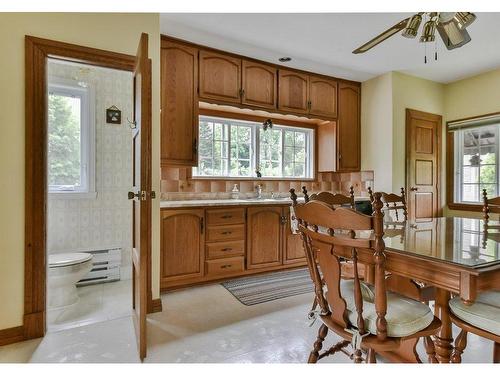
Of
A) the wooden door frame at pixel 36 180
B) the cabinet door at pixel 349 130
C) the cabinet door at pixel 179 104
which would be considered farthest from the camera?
the cabinet door at pixel 349 130

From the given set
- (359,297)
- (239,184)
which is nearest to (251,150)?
(239,184)

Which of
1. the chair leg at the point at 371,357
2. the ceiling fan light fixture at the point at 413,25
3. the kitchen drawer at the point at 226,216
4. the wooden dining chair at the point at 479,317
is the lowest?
the chair leg at the point at 371,357

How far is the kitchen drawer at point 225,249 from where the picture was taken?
9.12 feet

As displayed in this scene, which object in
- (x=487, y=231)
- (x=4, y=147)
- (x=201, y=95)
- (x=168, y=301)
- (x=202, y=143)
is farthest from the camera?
(x=202, y=143)

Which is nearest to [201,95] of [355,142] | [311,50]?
[311,50]

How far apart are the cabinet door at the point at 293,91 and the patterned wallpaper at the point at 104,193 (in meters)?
1.66

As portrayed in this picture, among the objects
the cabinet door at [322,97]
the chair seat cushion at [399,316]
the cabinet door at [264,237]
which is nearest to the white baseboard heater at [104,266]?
the cabinet door at [264,237]

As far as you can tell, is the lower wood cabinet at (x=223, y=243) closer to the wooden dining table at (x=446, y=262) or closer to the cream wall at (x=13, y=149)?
the cream wall at (x=13, y=149)

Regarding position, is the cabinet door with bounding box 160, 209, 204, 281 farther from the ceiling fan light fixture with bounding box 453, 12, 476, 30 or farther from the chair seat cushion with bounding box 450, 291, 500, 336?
the ceiling fan light fixture with bounding box 453, 12, 476, 30

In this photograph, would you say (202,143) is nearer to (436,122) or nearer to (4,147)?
(4,147)

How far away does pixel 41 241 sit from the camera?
187cm

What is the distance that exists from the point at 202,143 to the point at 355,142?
2019 millimetres

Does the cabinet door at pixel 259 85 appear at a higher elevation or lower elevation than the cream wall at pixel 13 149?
higher

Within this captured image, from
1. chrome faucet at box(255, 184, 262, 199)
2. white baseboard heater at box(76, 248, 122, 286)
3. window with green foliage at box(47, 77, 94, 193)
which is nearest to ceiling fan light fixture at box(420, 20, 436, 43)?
chrome faucet at box(255, 184, 262, 199)
